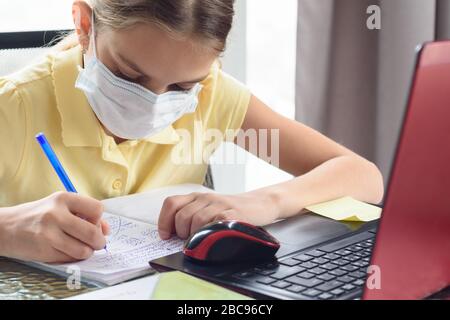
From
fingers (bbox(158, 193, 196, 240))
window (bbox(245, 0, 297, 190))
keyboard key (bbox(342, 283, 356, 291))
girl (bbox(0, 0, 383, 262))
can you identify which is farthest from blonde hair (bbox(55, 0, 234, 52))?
window (bbox(245, 0, 297, 190))

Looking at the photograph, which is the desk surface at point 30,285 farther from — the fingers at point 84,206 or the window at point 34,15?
the window at point 34,15

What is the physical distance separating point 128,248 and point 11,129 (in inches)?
13.4

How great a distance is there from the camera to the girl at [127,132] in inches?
34.5

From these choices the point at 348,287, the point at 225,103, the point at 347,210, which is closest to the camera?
the point at 348,287

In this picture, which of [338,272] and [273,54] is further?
[273,54]

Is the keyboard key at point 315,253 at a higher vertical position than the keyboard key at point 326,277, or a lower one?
lower

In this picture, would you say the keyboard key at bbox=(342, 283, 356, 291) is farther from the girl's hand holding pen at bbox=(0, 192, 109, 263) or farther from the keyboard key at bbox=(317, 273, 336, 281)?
the girl's hand holding pen at bbox=(0, 192, 109, 263)

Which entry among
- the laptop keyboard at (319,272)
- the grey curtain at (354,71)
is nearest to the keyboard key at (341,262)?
the laptop keyboard at (319,272)

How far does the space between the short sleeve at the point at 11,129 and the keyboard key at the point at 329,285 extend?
0.57m

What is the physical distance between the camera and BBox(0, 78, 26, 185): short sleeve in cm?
112

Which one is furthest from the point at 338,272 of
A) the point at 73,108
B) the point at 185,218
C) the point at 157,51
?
the point at 73,108

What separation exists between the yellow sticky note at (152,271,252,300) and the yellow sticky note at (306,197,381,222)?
31 centimetres

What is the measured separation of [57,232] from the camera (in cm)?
85

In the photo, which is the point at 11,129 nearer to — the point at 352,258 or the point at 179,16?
the point at 179,16
